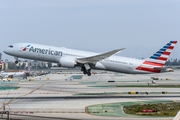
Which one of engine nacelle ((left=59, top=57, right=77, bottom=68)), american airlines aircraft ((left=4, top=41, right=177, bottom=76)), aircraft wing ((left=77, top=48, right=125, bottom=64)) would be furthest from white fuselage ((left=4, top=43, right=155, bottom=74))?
aircraft wing ((left=77, top=48, right=125, bottom=64))

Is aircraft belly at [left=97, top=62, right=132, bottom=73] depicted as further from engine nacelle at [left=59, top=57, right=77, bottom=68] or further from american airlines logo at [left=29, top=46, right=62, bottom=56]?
american airlines logo at [left=29, top=46, right=62, bottom=56]

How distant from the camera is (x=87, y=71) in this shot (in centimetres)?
6794

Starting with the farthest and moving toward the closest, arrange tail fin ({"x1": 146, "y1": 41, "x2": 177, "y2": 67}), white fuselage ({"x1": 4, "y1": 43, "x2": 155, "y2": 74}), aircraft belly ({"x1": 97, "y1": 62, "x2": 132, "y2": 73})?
tail fin ({"x1": 146, "y1": 41, "x2": 177, "y2": 67}) → aircraft belly ({"x1": 97, "y1": 62, "x2": 132, "y2": 73}) → white fuselage ({"x1": 4, "y1": 43, "x2": 155, "y2": 74})

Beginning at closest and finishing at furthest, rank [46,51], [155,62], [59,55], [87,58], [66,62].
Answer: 1. [46,51]
2. [66,62]
3. [59,55]
4. [87,58]
5. [155,62]

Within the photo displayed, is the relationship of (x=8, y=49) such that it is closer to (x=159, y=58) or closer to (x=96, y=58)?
(x=96, y=58)

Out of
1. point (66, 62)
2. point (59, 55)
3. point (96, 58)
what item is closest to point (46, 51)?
point (59, 55)

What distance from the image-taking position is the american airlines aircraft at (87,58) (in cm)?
6394

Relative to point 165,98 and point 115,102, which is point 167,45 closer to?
point 165,98

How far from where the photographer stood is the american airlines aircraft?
63.9 meters

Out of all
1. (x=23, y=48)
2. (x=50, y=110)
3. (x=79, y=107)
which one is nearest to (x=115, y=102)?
(x=79, y=107)

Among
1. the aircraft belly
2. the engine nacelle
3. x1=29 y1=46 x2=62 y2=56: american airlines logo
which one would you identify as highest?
x1=29 y1=46 x2=62 y2=56: american airlines logo

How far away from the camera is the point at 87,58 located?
6519cm

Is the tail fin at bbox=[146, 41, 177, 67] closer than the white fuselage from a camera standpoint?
No

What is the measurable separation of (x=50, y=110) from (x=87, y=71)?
22.3 meters
